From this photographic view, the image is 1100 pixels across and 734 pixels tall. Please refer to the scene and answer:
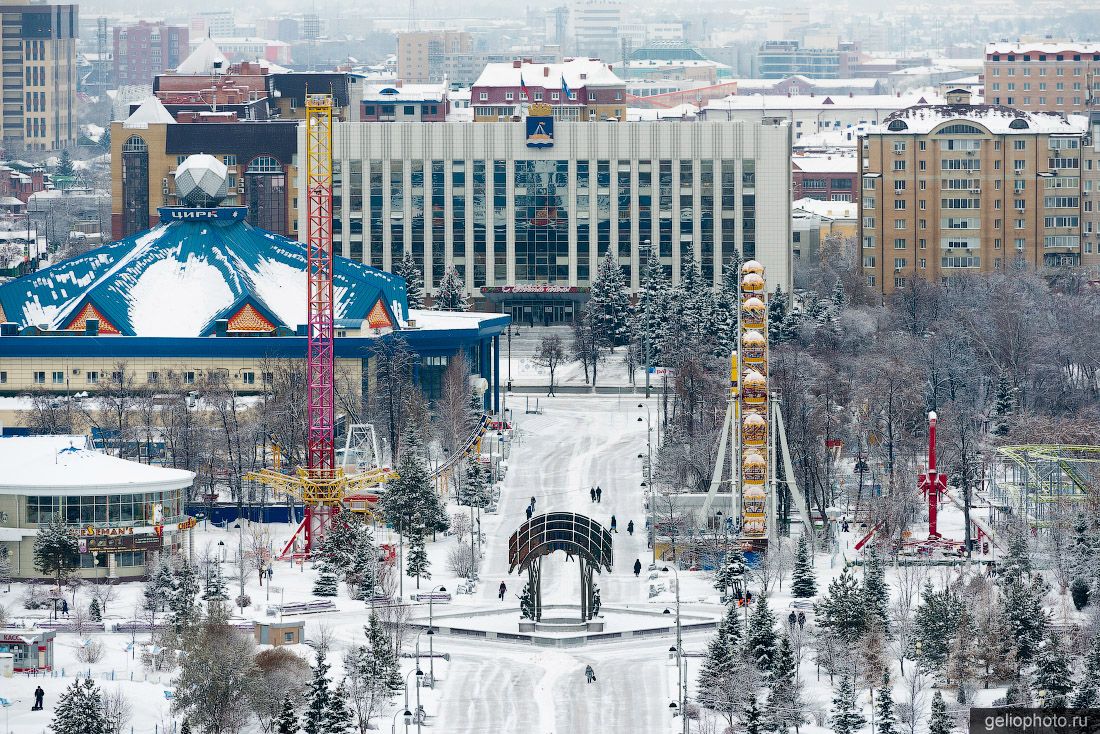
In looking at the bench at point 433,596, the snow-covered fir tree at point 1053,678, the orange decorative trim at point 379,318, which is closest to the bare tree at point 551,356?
the orange decorative trim at point 379,318

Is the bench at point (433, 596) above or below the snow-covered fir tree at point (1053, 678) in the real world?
above

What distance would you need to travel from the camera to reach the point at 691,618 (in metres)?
112

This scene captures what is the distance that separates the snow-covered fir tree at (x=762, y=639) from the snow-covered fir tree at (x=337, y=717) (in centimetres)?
1356

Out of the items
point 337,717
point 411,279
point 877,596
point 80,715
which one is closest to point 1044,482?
point 877,596

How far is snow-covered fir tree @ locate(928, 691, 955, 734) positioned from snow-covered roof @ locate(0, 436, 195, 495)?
1546 inches

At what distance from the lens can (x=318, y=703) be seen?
92.8 meters

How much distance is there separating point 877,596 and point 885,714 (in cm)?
1123

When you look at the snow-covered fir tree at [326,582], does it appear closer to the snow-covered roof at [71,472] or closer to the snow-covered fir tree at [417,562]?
the snow-covered fir tree at [417,562]

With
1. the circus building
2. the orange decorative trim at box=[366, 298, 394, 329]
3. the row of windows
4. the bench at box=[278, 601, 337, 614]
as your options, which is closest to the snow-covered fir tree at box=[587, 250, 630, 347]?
the circus building

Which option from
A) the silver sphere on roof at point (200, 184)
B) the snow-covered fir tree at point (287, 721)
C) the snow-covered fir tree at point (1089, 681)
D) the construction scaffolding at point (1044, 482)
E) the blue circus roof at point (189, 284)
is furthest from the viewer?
the silver sphere on roof at point (200, 184)

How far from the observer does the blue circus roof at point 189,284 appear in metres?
158

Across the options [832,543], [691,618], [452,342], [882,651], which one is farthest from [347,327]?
[882,651]

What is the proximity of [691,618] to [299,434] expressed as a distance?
33.4 m

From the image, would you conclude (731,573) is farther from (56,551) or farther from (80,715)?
(80,715)
